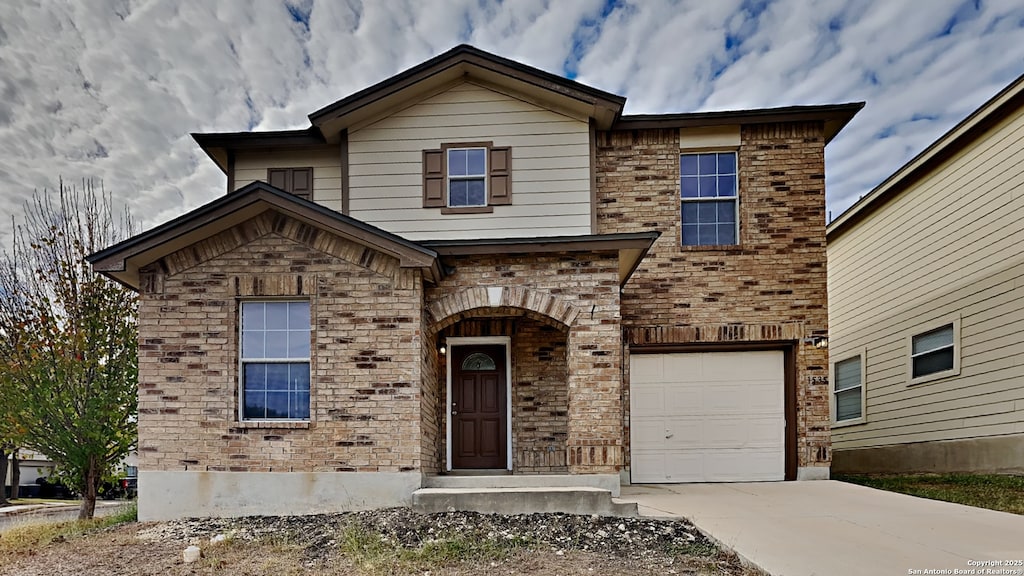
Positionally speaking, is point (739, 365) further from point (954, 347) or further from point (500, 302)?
→ point (500, 302)

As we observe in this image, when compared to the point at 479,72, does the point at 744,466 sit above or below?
below

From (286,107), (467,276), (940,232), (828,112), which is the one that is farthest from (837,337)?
(286,107)

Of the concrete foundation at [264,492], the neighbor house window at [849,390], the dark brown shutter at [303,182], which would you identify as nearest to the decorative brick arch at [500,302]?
the concrete foundation at [264,492]

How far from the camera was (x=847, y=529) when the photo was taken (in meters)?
6.44

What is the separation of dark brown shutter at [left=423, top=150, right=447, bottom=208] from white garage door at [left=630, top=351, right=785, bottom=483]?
4.06 metres

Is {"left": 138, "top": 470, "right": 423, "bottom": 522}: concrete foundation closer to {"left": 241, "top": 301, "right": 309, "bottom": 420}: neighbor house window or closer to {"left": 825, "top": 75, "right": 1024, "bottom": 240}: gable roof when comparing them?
{"left": 241, "top": 301, "right": 309, "bottom": 420}: neighbor house window

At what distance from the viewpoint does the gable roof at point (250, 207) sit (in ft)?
27.0

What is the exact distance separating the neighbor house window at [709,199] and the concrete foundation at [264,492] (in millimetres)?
5934

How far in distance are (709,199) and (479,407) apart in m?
5.01

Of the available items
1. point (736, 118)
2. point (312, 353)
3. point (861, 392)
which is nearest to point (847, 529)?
point (312, 353)

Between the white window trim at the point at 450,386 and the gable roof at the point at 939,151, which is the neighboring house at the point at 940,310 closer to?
the gable roof at the point at 939,151

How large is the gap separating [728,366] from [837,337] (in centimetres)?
647

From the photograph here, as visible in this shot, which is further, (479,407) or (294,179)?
(294,179)

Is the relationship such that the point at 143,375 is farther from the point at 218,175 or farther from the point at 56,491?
the point at 56,491
